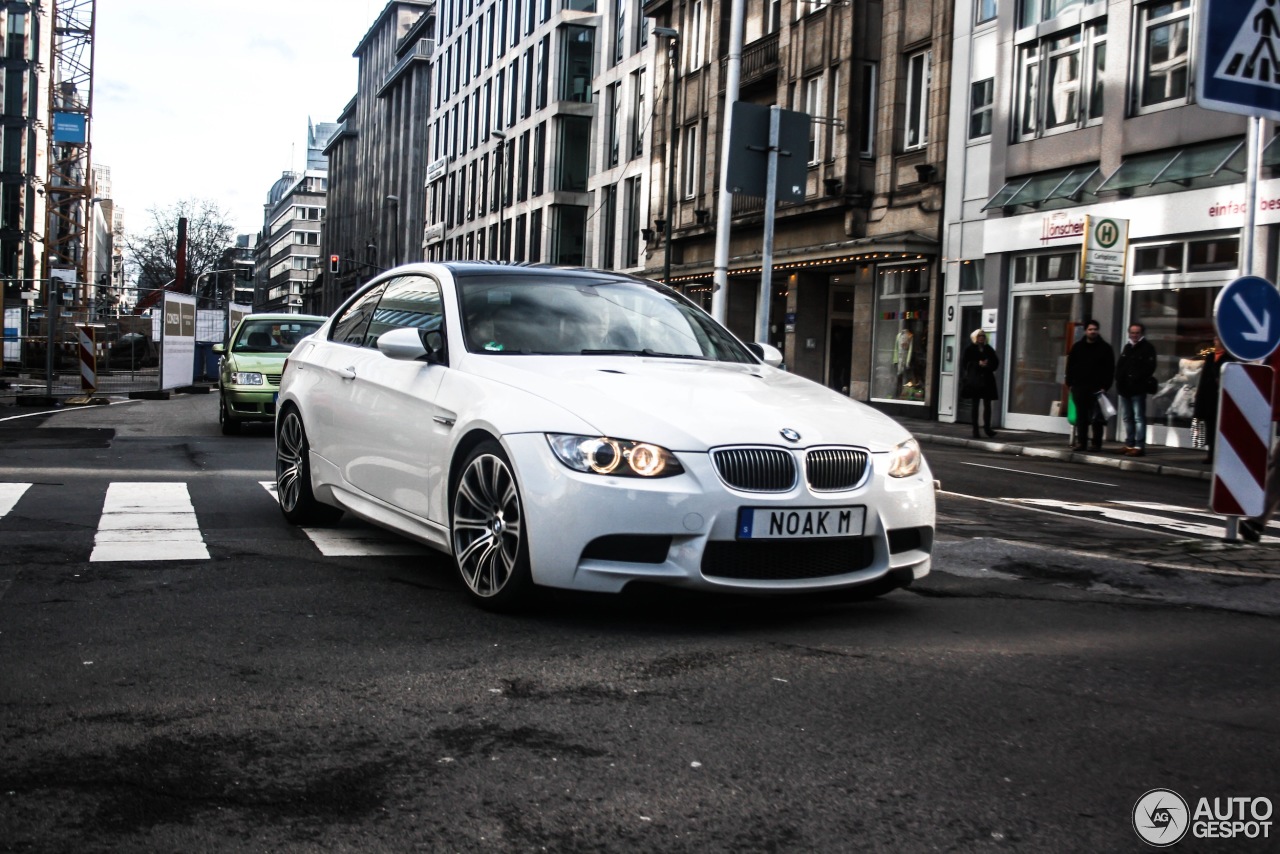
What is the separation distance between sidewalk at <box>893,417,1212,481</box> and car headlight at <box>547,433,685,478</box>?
1260 cm

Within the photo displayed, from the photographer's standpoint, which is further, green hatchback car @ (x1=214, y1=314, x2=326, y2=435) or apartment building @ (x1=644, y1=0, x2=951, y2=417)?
apartment building @ (x1=644, y1=0, x2=951, y2=417)

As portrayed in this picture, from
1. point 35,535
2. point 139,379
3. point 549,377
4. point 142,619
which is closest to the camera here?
point 142,619

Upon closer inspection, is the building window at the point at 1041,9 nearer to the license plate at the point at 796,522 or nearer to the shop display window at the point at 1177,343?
the shop display window at the point at 1177,343

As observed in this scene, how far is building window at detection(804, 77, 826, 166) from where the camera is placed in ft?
107

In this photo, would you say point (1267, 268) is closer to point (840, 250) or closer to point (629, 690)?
point (840, 250)

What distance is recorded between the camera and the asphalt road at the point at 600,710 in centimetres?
307

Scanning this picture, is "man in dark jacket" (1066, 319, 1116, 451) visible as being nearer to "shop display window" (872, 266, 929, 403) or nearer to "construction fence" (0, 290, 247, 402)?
"shop display window" (872, 266, 929, 403)

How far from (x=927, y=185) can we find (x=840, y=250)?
2645mm

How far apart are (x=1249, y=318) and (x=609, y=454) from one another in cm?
561

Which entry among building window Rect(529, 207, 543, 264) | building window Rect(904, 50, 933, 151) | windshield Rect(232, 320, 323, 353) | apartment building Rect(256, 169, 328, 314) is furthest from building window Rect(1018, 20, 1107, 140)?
apartment building Rect(256, 169, 328, 314)

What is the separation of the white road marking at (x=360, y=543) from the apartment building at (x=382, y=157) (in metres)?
81.5

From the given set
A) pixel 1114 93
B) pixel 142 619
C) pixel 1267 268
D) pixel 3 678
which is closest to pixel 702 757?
pixel 3 678

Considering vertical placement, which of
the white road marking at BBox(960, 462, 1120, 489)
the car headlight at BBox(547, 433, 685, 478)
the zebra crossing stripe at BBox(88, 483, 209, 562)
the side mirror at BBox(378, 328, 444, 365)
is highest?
the side mirror at BBox(378, 328, 444, 365)

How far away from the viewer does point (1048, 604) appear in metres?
5.99
